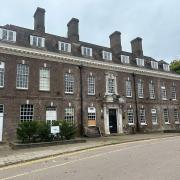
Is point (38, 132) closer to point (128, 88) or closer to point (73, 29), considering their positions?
point (128, 88)

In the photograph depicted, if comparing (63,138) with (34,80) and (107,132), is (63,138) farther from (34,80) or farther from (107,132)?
(107,132)

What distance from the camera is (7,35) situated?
22.6 meters

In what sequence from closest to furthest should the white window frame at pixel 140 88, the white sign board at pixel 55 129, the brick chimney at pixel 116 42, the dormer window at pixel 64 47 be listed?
1. the white sign board at pixel 55 129
2. the dormer window at pixel 64 47
3. the white window frame at pixel 140 88
4. the brick chimney at pixel 116 42

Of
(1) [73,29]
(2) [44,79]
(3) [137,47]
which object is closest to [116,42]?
(3) [137,47]

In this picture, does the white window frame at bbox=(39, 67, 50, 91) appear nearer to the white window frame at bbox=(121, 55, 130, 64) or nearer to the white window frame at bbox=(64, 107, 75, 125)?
the white window frame at bbox=(64, 107, 75, 125)

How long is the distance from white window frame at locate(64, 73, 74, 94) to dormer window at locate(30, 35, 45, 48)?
412 centimetres

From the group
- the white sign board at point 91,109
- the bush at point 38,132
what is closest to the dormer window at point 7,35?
the bush at point 38,132

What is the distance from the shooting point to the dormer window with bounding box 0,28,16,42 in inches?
875

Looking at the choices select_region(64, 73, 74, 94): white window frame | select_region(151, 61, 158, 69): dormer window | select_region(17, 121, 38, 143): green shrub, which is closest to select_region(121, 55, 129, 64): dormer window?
select_region(151, 61, 158, 69): dormer window

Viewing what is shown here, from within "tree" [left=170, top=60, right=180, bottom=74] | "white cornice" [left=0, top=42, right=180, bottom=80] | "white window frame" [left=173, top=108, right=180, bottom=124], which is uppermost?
"tree" [left=170, top=60, right=180, bottom=74]

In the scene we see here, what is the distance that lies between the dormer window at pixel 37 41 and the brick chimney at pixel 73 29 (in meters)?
6.07

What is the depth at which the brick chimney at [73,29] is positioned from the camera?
1176 inches

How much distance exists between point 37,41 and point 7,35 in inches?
124

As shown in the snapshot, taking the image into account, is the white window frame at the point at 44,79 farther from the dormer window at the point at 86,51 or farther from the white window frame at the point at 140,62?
the white window frame at the point at 140,62
